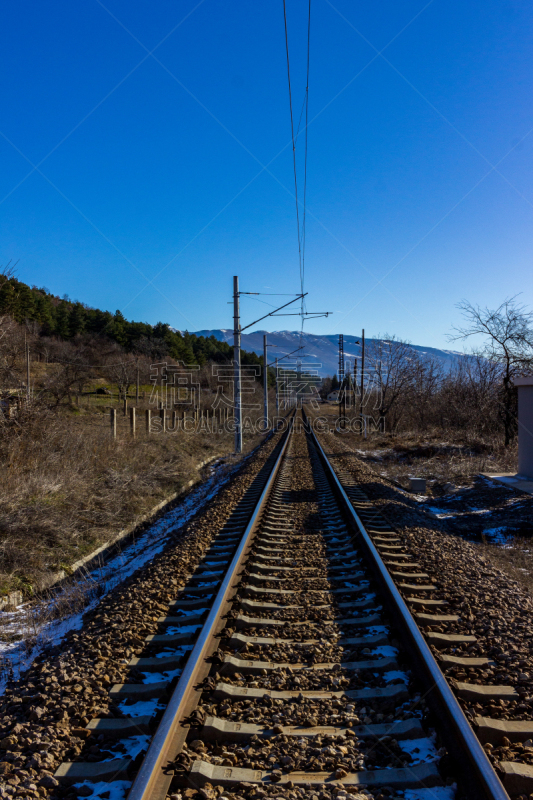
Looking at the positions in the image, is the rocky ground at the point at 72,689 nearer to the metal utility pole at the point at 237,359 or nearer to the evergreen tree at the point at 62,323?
the metal utility pole at the point at 237,359

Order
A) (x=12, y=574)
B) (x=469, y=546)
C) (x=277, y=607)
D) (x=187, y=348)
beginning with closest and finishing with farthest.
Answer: (x=277, y=607)
(x=12, y=574)
(x=469, y=546)
(x=187, y=348)

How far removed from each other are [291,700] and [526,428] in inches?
472

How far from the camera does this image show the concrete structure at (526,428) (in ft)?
42.5

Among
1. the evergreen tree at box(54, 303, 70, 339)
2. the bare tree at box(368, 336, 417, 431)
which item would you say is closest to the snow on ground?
the bare tree at box(368, 336, 417, 431)

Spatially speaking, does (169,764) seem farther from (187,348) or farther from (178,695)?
(187,348)

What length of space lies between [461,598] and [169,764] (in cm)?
336

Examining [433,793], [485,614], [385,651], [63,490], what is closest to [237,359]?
[63,490]

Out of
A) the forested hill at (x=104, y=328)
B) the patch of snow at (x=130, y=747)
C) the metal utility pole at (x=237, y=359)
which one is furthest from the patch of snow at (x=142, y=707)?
the forested hill at (x=104, y=328)

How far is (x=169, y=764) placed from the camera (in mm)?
2535

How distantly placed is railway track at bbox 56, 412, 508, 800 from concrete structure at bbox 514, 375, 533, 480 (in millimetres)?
8941

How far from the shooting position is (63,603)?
5.70 meters

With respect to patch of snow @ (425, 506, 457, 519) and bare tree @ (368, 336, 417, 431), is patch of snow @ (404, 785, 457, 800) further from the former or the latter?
bare tree @ (368, 336, 417, 431)

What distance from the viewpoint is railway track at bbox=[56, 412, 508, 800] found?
2.46 metres

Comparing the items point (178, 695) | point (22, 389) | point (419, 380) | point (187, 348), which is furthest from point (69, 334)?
point (178, 695)
